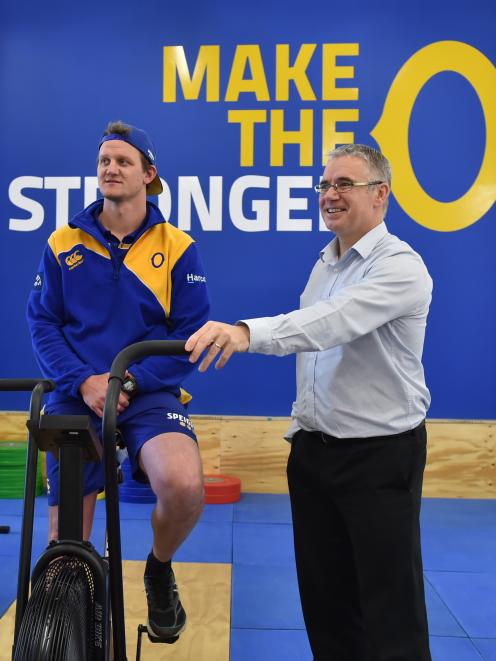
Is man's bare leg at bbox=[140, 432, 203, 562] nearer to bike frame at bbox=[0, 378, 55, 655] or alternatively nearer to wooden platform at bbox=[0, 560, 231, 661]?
bike frame at bbox=[0, 378, 55, 655]

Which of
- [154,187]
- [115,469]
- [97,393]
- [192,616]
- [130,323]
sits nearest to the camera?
[115,469]

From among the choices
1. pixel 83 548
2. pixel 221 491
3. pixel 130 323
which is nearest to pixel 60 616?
pixel 83 548

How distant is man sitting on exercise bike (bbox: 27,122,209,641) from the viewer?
218 cm

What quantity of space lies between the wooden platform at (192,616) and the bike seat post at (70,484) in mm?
1253

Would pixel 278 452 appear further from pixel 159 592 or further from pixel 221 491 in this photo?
pixel 159 592

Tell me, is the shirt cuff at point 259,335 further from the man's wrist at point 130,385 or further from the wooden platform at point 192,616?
the wooden platform at point 192,616

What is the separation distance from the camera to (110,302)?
7.68ft

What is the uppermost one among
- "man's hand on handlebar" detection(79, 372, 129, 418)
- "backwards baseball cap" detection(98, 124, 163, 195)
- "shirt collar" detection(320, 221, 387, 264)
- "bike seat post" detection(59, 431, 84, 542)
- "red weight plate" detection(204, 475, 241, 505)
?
"backwards baseball cap" detection(98, 124, 163, 195)

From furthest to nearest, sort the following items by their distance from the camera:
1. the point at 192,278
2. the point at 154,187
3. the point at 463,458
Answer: the point at 463,458 → the point at 154,187 → the point at 192,278

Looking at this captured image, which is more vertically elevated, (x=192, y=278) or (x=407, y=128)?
(x=407, y=128)

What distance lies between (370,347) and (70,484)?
992 millimetres

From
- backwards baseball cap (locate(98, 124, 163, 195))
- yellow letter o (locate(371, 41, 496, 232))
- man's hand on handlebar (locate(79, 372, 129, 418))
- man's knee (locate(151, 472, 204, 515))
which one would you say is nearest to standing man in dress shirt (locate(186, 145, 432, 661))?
man's knee (locate(151, 472, 204, 515))

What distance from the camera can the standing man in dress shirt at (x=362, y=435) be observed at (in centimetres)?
198

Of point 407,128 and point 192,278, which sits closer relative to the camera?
point 192,278
